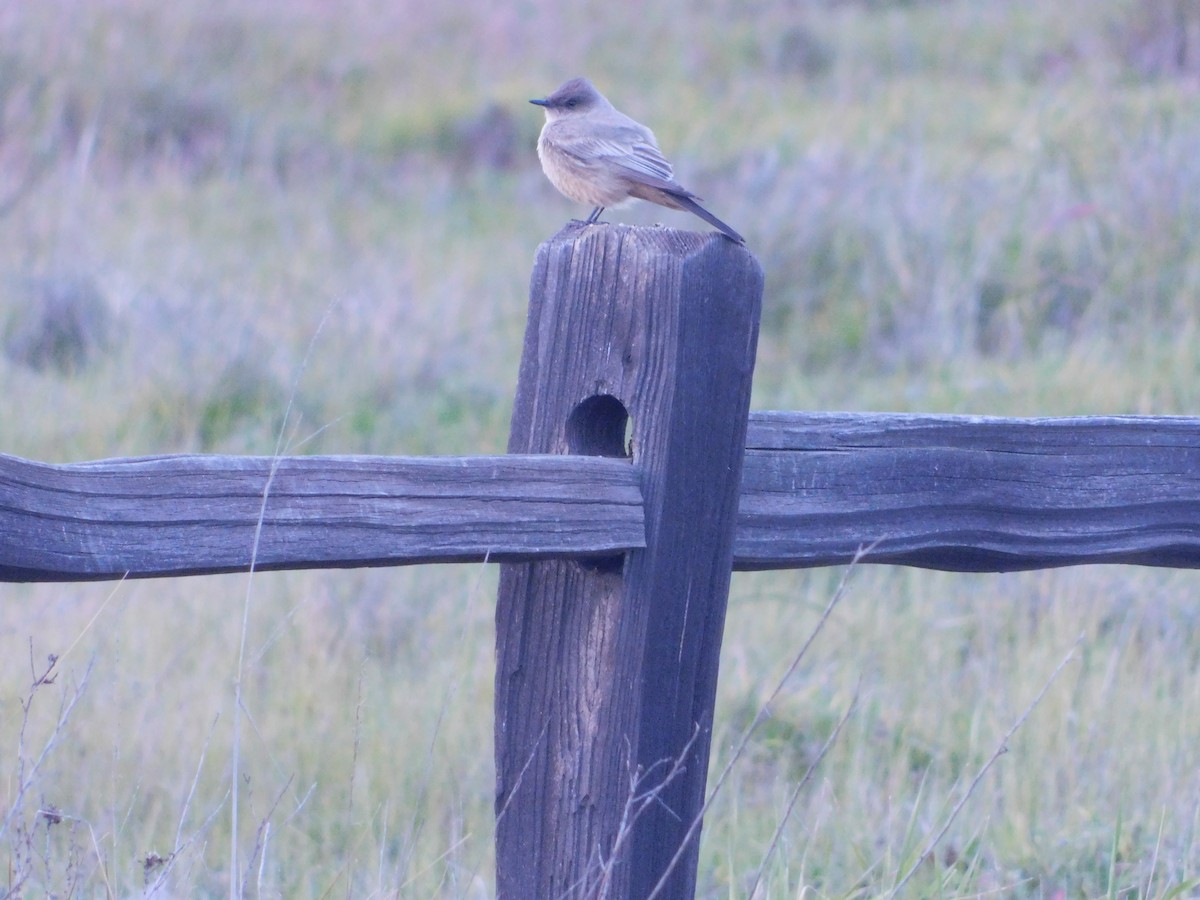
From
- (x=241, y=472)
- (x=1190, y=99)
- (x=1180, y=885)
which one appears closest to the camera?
(x=241, y=472)

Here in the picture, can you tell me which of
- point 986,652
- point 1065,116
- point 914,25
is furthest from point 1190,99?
point 914,25

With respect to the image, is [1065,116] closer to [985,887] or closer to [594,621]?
[985,887]

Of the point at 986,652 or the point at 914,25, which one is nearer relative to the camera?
the point at 986,652

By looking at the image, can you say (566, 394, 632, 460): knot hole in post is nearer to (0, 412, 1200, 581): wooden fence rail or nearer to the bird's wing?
(0, 412, 1200, 581): wooden fence rail

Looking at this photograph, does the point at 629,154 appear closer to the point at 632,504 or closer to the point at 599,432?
the point at 599,432

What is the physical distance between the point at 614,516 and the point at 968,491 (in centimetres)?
60

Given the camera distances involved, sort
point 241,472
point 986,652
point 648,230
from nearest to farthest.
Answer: point 241,472
point 648,230
point 986,652

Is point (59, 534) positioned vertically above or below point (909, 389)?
below

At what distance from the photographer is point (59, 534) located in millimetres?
1504

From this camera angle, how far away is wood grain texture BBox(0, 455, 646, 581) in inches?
59.3

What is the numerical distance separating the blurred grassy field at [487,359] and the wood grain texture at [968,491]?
38cm

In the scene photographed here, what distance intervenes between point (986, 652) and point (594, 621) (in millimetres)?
2619

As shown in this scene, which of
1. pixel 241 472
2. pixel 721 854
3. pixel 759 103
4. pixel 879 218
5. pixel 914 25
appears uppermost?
pixel 914 25

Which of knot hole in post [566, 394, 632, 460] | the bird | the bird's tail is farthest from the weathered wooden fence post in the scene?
the bird
